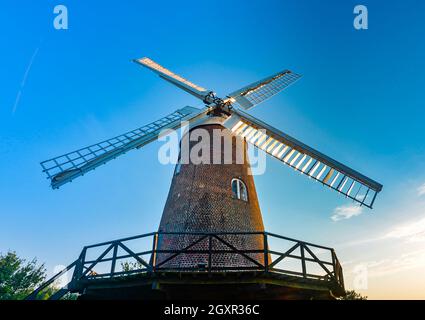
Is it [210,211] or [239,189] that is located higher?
[239,189]

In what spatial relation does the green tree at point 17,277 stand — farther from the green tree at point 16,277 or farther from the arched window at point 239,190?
the arched window at point 239,190

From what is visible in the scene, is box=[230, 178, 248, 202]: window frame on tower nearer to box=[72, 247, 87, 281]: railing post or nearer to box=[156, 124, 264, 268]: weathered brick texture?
box=[156, 124, 264, 268]: weathered brick texture

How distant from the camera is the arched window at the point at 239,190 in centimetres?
1131

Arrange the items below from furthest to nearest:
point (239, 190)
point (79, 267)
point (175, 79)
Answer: point (175, 79) < point (239, 190) < point (79, 267)

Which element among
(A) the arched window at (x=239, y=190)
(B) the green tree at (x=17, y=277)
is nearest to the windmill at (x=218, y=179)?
(A) the arched window at (x=239, y=190)

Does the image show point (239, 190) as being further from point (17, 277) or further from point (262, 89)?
point (17, 277)

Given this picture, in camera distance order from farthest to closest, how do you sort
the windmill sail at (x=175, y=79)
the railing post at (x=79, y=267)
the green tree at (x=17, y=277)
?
the green tree at (x=17, y=277)
the windmill sail at (x=175, y=79)
the railing post at (x=79, y=267)

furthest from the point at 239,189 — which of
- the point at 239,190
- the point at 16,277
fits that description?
the point at 16,277

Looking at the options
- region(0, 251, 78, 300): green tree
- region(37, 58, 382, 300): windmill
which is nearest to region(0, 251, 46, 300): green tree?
region(0, 251, 78, 300): green tree

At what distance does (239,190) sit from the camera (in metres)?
11.5

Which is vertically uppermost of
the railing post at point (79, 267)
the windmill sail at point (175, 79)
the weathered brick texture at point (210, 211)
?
the windmill sail at point (175, 79)

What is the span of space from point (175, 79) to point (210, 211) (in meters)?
8.99

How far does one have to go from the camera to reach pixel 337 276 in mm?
7945

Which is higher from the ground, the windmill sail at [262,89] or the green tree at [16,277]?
the windmill sail at [262,89]
